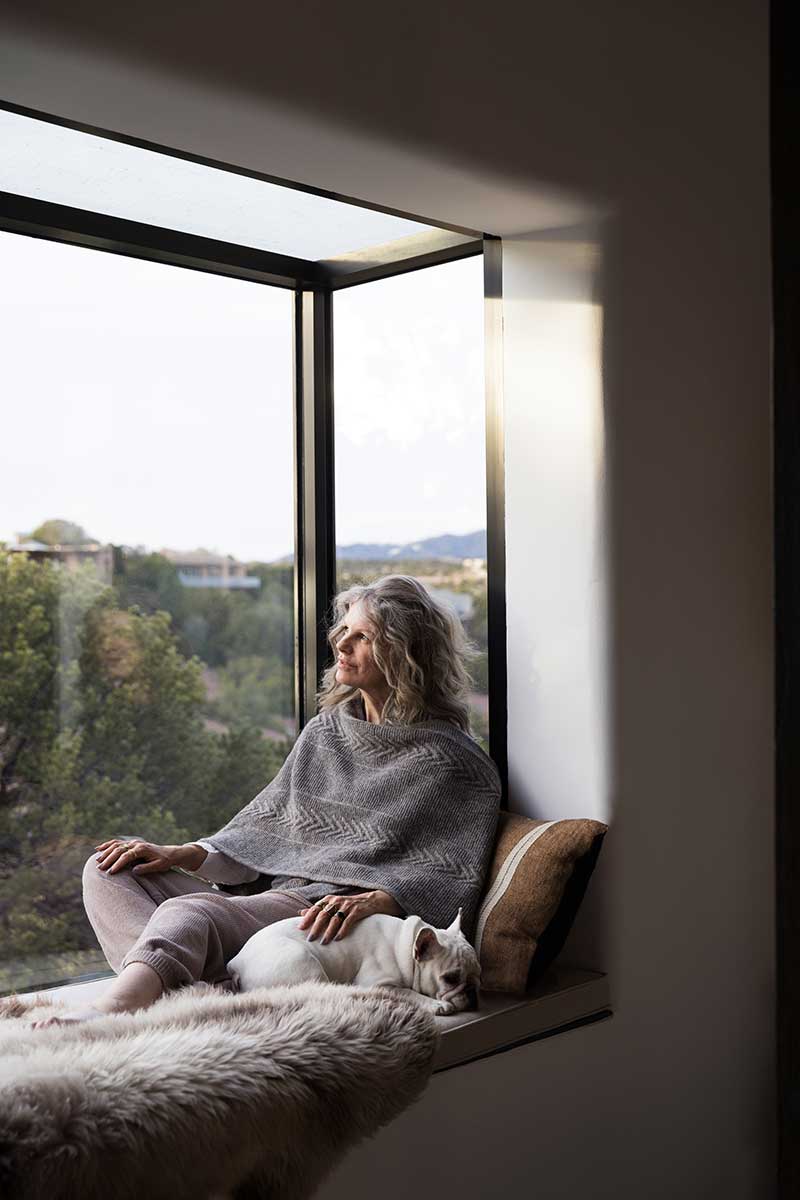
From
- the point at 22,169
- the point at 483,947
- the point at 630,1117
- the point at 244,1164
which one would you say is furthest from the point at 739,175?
the point at 244,1164

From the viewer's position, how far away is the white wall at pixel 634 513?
85.0 inches

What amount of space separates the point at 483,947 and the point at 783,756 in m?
0.64

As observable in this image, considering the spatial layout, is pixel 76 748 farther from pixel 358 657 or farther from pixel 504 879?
pixel 504 879

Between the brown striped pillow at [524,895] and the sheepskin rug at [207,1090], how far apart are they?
331mm

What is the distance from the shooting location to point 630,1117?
245 centimetres

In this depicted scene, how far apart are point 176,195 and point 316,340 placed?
0.66 metres

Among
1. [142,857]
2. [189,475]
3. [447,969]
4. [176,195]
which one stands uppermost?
[176,195]

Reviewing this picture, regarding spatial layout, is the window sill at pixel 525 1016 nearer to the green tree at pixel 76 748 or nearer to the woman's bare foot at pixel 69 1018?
the woman's bare foot at pixel 69 1018

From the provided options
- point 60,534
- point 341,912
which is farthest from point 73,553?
point 341,912

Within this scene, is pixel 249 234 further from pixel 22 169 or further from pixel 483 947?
pixel 483 947

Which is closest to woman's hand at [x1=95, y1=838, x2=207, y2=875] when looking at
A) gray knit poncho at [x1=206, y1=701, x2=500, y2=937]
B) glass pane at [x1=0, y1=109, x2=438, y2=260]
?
gray knit poncho at [x1=206, y1=701, x2=500, y2=937]

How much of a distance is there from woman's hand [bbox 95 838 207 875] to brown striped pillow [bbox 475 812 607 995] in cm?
58

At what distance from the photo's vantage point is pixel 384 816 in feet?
7.83

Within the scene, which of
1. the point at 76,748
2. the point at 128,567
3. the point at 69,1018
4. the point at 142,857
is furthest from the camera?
the point at 128,567
